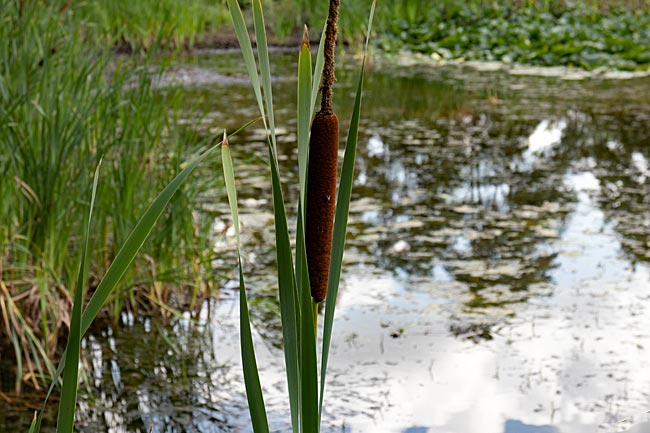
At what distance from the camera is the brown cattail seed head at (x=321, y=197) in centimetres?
104

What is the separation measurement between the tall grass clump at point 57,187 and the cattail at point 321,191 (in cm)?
134

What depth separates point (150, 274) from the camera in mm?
2943

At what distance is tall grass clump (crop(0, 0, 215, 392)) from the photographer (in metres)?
2.53

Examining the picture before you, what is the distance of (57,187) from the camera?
8.49 ft

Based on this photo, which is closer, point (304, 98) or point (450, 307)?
point (304, 98)

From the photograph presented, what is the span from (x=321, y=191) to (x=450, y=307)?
2.07 m

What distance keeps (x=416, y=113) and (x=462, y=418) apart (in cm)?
413

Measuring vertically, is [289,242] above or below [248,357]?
above

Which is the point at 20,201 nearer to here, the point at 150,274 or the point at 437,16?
the point at 150,274

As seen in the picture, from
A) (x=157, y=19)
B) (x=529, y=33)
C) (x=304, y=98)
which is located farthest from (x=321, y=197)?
(x=529, y=33)

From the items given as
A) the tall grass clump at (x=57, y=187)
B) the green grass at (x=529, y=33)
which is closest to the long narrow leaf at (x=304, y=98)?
the tall grass clump at (x=57, y=187)

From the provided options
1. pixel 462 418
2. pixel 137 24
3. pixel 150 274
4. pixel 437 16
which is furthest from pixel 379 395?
pixel 437 16

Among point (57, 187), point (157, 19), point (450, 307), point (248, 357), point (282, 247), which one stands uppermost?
point (157, 19)

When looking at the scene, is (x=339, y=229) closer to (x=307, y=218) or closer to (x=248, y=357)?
(x=307, y=218)
